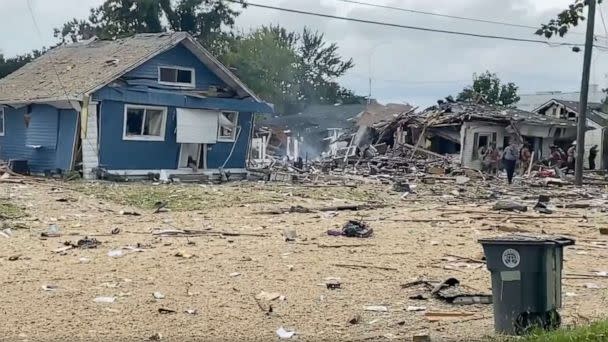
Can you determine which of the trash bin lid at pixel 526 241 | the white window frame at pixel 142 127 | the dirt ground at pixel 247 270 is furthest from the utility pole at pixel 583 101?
the trash bin lid at pixel 526 241

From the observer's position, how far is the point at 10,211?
15109 mm

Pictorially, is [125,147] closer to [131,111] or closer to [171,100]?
[131,111]

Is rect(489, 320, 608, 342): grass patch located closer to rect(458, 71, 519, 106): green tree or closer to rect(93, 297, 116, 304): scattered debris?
rect(93, 297, 116, 304): scattered debris

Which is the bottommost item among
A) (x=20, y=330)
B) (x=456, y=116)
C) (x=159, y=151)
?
(x=20, y=330)

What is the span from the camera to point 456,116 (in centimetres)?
3844

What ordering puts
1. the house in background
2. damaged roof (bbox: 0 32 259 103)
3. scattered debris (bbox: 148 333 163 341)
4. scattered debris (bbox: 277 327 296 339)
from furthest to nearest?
the house in background < damaged roof (bbox: 0 32 259 103) < scattered debris (bbox: 277 327 296 339) < scattered debris (bbox: 148 333 163 341)

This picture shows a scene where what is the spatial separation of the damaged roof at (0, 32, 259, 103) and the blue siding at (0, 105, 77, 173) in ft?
2.24

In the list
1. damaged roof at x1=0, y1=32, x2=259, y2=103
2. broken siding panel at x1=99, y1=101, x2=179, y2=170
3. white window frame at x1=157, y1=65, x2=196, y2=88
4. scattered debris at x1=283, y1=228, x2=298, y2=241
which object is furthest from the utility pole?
scattered debris at x1=283, y1=228, x2=298, y2=241

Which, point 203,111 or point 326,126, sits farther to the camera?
point 326,126

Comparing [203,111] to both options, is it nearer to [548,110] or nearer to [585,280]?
[585,280]

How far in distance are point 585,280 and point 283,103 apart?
61768 millimetres

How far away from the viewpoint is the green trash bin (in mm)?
6469

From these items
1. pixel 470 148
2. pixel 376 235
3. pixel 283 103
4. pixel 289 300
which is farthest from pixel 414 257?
pixel 283 103

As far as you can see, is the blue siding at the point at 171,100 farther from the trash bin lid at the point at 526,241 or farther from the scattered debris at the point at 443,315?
the trash bin lid at the point at 526,241
